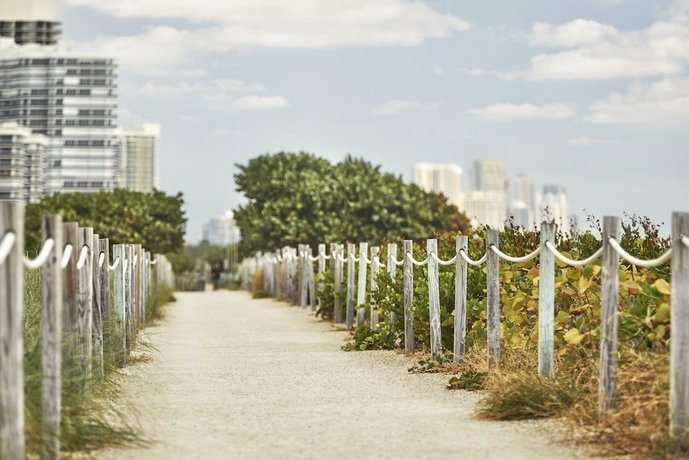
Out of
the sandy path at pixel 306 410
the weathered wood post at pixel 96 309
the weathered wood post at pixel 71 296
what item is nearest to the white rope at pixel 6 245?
the sandy path at pixel 306 410

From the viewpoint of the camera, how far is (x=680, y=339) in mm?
7910

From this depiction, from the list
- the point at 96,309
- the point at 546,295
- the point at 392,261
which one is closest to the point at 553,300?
the point at 546,295

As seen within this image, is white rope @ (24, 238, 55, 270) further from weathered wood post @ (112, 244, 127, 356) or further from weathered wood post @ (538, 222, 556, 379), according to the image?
weathered wood post @ (112, 244, 127, 356)

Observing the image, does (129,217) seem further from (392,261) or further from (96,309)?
(96,309)

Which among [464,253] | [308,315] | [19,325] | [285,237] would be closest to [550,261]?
[464,253]

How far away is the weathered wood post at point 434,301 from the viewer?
48.9 ft

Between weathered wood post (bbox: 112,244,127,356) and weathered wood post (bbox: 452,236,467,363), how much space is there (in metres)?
3.67

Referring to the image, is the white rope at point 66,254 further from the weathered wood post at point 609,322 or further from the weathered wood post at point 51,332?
the weathered wood post at point 609,322

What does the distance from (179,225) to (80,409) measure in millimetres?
70548

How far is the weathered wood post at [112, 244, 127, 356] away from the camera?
14.3m

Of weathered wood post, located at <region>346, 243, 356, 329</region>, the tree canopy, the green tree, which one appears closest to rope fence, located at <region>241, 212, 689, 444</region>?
weathered wood post, located at <region>346, 243, 356, 329</region>

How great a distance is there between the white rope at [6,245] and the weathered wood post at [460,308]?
24.9ft

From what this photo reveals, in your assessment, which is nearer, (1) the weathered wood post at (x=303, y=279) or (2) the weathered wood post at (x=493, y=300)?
(2) the weathered wood post at (x=493, y=300)

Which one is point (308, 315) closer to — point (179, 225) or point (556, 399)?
point (556, 399)
